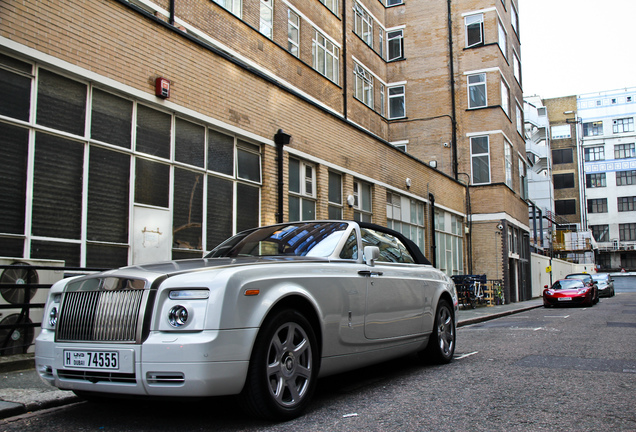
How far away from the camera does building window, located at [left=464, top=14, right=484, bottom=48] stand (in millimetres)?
30297

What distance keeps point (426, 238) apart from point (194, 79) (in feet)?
47.0

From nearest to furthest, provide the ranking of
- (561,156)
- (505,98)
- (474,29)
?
(474,29) → (505,98) → (561,156)

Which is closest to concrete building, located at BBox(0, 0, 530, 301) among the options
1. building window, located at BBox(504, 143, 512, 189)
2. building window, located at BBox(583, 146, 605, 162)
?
building window, located at BBox(504, 143, 512, 189)

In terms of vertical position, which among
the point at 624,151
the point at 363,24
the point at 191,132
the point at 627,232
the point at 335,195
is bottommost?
the point at 335,195

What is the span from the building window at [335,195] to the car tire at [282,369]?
38.6ft

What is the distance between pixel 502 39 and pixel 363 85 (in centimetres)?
1010

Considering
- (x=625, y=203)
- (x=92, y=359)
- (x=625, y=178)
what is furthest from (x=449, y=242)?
(x=625, y=178)

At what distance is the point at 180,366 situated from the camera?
3.78 meters

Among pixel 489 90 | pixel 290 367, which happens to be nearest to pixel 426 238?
pixel 489 90

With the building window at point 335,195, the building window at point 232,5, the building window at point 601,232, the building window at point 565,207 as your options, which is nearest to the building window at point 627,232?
the building window at point 601,232

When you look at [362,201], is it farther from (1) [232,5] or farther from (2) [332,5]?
(2) [332,5]

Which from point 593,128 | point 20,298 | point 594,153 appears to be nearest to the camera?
point 20,298

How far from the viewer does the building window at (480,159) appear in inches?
1166

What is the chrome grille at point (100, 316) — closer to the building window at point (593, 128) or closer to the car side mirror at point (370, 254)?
the car side mirror at point (370, 254)
